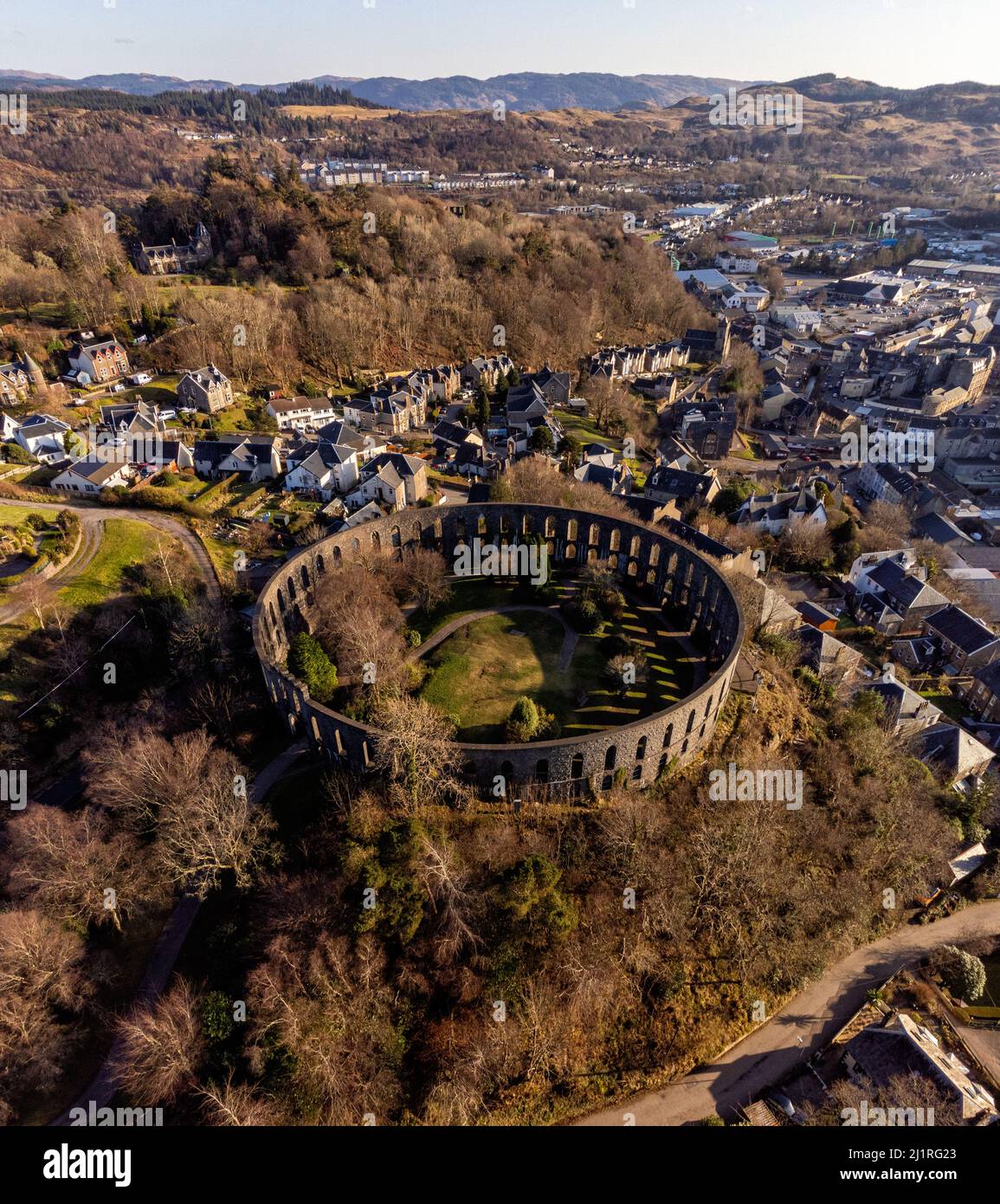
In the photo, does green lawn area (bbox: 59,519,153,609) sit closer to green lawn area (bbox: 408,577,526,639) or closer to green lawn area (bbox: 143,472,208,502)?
green lawn area (bbox: 143,472,208,502)

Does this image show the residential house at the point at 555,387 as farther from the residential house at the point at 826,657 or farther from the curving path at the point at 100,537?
the residential house at the point at 826,657

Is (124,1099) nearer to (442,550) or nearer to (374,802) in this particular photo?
(374,802)

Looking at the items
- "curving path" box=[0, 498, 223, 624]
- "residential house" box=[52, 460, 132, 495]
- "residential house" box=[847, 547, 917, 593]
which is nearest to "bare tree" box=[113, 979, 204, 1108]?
"curving path" box=[0, 498, 223, 624]

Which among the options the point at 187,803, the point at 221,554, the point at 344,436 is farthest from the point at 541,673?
the point at 344,436

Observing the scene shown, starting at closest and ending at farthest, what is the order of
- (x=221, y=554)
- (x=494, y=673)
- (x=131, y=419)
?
(x=494, y=673)
(x=221, y=554)
(x=131, y=419)

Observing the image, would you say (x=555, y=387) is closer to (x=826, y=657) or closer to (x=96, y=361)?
(x=96, y=361)

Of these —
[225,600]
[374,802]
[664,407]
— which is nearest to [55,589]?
[225,600]

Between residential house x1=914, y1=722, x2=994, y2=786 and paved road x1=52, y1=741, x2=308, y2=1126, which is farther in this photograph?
residential house x1=914, y1=722, x2=994, y2=786
